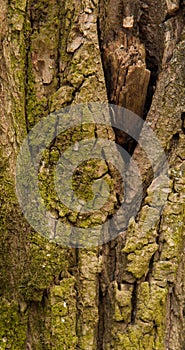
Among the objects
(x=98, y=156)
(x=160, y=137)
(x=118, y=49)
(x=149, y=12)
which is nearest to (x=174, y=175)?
(x=160, y=137)

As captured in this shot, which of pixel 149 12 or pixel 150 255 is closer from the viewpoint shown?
pixel 150 255

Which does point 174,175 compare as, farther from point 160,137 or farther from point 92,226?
point 92,226

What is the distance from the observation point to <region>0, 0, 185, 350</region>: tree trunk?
1.91m

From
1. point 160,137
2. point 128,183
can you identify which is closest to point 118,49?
point 160,137

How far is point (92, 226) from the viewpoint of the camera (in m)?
1.95

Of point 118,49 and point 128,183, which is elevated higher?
point 118,49

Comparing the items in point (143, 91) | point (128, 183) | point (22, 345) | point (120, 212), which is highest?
point (143, 91)

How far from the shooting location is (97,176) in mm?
1947

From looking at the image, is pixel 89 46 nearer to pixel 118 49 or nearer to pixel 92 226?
pixel 118 49

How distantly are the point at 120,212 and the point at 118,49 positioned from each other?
2.38ft

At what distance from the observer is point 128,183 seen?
1999 millimetres

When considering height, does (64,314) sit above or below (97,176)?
below

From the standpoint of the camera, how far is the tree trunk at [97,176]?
1914 millimetres

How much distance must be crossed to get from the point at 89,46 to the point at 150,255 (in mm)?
940
